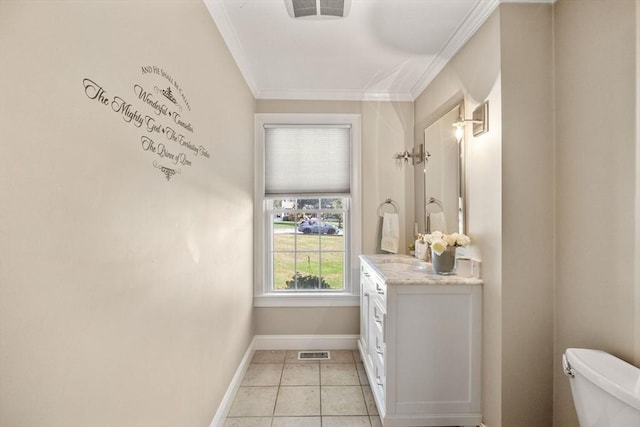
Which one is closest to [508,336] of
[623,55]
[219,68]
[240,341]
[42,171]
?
[623,55]

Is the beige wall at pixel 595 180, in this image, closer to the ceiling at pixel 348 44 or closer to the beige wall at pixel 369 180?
the ceiling at pixel 348 44

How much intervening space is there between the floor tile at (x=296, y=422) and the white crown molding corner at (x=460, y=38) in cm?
270

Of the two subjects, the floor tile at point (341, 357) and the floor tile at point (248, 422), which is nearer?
the floor tile at point (248, 422)

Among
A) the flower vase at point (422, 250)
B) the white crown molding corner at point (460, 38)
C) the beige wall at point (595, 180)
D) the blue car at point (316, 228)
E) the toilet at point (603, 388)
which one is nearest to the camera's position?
the toilet at point (603, 388)

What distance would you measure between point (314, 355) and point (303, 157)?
1923 millimetres

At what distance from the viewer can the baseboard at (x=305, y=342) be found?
3059mm

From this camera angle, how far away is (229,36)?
206 centimetres

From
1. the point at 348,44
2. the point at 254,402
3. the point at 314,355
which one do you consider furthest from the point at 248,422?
the point at 348,44

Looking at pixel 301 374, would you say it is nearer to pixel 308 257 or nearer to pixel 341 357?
pixel 341 357

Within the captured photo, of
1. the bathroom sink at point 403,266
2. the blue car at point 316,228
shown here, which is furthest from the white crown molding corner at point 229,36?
the bathroom sink at point 403,266

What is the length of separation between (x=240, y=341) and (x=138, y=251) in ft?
5.58

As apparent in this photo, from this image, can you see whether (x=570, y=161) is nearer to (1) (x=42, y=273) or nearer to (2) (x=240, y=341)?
(1) (x=42, y=273)

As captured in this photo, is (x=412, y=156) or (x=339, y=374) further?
(x=412, y=156)

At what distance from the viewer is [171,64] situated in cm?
131
